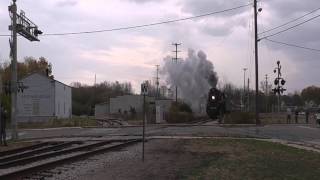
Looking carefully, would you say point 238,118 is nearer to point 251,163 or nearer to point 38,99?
point 38,99

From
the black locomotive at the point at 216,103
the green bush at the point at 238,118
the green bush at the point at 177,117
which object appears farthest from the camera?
the green bush at the point at 177,117

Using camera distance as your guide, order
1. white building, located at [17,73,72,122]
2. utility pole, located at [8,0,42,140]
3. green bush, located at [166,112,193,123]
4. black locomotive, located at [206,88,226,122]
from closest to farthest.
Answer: utility pole, located at [8,0,42,140] < black locomotive, located at [206,88,226,122] < green bush, located at [166,112,193,123] < white building, located at [17,73,72,122]

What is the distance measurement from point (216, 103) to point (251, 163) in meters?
44.0

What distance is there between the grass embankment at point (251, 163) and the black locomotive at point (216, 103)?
3522 centimetres

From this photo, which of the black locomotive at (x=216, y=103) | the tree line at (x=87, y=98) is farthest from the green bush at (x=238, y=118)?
the tree line at (x=87, y=98)

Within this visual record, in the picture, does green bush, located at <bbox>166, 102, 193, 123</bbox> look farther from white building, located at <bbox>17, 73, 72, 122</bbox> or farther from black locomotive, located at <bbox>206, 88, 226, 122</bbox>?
white building, located at <bbox>17, 73, 72, 122</bbox>

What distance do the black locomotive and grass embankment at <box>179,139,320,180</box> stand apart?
35223mm

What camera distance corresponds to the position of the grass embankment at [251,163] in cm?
1537

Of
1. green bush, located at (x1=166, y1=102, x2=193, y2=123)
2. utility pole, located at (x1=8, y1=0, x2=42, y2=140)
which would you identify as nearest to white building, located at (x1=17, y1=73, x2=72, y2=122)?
green bush, located at (x1=166, y1=102, x2=193, y2=123)

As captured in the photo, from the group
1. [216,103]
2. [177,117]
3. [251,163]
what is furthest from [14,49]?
[177,117]

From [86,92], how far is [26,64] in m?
32.3

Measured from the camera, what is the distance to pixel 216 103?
62219mm

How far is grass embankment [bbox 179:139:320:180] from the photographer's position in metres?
15.4

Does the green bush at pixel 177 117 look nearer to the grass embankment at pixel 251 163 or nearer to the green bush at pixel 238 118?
the green bush at pixel 238 118
